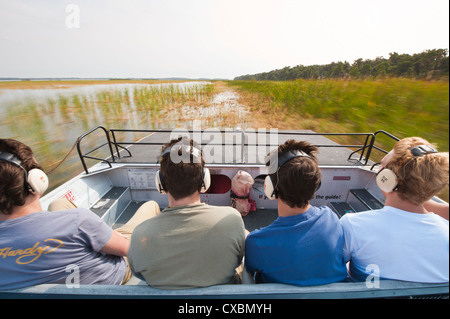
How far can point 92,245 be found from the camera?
4.11 ft

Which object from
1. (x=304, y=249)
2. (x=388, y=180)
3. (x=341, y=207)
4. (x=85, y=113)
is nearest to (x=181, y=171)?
(x=304, y=249)

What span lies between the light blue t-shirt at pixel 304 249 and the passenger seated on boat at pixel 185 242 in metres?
0.19

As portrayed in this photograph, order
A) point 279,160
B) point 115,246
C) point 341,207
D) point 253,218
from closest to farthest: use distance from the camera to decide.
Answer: point 279,160 < point 115,246 < point 253,218 < point 341,207

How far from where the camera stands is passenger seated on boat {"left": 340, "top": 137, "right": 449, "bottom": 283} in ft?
3.04

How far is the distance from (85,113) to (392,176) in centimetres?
1430

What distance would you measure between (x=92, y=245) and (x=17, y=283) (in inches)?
14.3

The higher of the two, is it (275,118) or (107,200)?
(275,118)

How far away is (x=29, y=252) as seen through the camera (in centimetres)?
104

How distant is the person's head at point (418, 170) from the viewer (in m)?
0.95

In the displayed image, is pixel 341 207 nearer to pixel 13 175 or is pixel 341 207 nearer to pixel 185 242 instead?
pixel 185 242

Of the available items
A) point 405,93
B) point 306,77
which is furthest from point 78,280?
point 306,77
